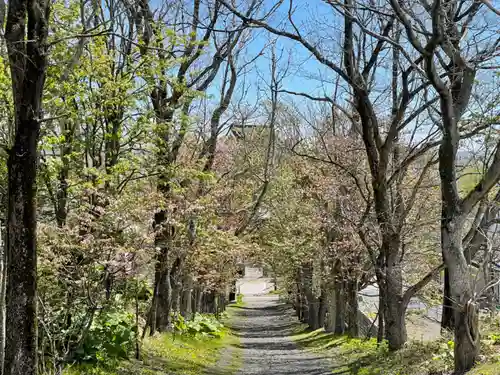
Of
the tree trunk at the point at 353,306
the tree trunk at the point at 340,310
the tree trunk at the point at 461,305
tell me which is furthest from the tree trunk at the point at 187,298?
the tree trunk at the point at 461,305

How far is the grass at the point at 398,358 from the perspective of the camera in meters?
9.40

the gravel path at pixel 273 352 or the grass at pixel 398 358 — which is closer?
the grass at pixel 398 358

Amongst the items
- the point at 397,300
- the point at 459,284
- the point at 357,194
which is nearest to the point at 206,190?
the point at 357,194

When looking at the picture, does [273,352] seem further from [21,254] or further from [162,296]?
[21,254]

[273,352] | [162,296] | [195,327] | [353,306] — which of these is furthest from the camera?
[273,352]

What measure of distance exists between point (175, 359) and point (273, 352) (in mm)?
7195

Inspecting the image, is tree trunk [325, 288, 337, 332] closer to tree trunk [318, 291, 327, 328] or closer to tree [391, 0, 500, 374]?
tree trunk [318, 291, 327, 328]

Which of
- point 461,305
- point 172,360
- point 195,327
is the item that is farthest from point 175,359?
point 461,305

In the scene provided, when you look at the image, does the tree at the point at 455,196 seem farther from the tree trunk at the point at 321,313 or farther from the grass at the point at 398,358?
the tree trunk at the point at 321,313

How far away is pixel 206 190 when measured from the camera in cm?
1903

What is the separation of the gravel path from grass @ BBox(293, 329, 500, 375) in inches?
26.3

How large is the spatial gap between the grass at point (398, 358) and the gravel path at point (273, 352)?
0.67 meters

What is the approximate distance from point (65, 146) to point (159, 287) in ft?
24.7

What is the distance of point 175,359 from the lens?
15.1 metres
